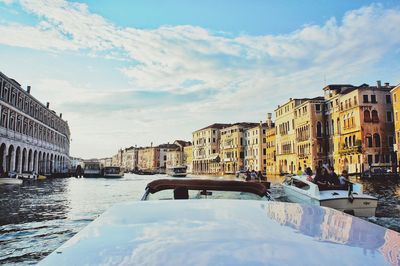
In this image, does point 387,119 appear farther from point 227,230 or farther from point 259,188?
point 227,230

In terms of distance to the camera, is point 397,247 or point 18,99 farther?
point 18,99

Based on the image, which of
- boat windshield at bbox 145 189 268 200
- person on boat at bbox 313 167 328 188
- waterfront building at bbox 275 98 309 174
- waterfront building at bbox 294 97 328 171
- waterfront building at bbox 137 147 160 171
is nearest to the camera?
boat windshield at bbox 145 189 268 200

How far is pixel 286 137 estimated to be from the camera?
6106cm

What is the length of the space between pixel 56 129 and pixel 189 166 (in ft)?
182

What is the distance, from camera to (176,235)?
187 centimetres

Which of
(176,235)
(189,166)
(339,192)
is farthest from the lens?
(189,166)

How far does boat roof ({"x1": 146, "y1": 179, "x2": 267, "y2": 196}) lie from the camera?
468 centimetres

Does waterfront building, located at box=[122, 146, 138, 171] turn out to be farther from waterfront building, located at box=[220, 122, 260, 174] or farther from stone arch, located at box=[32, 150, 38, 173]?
stone arch, located at box=[32, 150, 38, 173]

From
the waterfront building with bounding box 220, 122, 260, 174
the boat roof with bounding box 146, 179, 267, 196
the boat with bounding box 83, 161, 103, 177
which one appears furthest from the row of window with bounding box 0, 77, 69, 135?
the waterfront building with bounding box 220, 122, 260, 174

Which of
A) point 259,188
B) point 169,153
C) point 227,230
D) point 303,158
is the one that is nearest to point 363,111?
point 303,158

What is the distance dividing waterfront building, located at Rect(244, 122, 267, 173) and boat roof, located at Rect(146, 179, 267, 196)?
7106 cm

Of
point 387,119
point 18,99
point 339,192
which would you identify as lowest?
point 339,192

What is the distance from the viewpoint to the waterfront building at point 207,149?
97.0 m

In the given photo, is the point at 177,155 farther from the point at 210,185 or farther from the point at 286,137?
the point at 210,185
